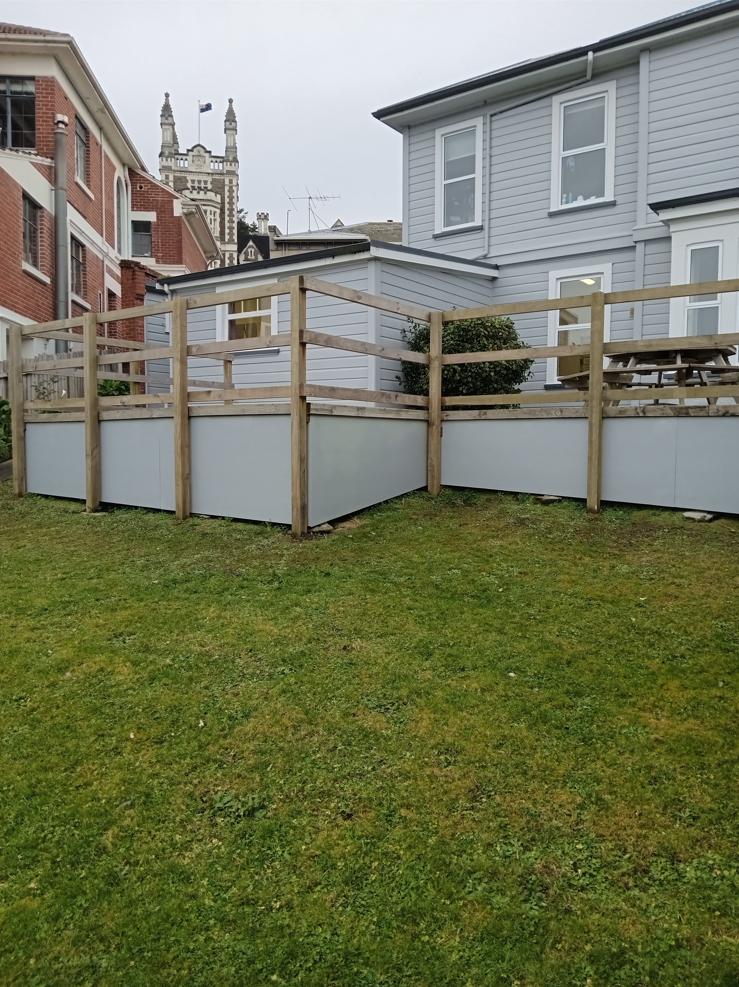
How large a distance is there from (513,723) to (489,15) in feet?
151

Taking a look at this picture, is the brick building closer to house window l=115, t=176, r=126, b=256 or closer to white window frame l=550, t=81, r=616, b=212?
house window l=115, t=176, r=126, b=256

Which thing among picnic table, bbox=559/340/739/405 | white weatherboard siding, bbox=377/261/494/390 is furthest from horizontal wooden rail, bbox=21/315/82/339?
picnic table, bbox=559/340/739/405

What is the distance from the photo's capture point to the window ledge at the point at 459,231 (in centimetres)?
1250

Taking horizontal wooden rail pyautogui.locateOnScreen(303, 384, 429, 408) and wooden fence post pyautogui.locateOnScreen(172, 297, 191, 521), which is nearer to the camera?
horizontal wooden rail pyautogui.locateOnScreen(303, 384, 429, 408)

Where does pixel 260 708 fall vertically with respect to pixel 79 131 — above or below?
below

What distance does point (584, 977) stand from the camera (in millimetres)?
1869

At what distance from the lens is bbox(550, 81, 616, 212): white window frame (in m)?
11.2

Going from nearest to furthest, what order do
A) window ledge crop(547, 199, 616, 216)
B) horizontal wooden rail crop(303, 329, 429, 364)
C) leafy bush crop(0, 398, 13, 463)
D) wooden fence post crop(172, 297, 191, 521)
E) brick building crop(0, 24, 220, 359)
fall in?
horizontal wooden rail crop(303, 329, 429, 364), wooden fence post crop(172, 297, 191, 521), leafy bush crop(0, 398, 13, 463), window ledge crop(547, 199, 616, 216), brick building crop(0, 24, 220, 359)

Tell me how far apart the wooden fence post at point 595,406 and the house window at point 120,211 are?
2032cm

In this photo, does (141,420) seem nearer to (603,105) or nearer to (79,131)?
(603,105)

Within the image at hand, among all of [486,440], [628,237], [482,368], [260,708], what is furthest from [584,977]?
[628,237]

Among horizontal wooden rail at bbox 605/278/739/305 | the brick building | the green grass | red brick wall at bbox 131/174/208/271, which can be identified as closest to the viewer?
the green grass

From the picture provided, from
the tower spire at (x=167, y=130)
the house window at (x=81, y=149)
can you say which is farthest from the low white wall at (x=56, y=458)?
the tower spire at (x=167, y=130)

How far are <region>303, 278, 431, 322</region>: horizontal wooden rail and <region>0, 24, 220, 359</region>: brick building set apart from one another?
9735 millimetres
